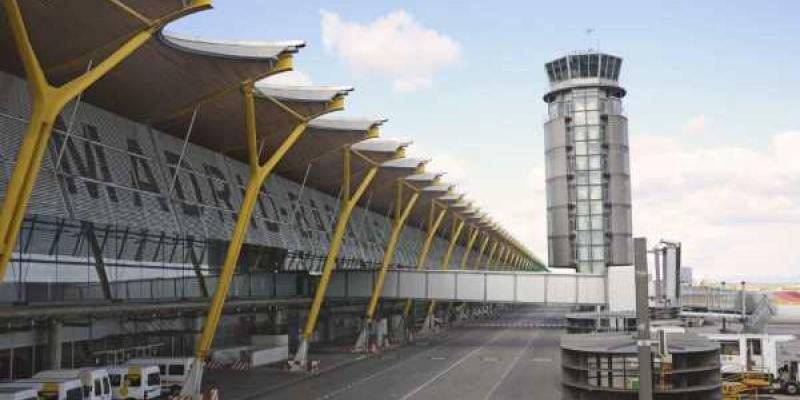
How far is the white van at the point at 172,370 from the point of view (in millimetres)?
40344

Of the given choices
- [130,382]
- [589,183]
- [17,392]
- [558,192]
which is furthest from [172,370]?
[589,183]

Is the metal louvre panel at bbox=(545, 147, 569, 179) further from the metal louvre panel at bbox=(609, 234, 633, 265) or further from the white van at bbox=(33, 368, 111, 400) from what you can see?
the white van at bbox=(33, 368, 111, 400)

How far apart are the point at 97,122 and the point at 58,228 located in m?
8.12

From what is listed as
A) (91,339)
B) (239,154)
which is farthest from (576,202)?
(91,339)

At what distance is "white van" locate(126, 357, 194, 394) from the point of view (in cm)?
4034

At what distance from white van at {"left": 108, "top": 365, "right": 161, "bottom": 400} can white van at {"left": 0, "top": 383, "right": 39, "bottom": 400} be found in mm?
7336

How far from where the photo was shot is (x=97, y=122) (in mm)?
39812

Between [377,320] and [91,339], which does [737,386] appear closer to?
[91,339]

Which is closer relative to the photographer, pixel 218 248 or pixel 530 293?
pixel 218 248

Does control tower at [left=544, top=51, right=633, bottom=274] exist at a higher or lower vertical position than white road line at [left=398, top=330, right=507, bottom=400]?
higher

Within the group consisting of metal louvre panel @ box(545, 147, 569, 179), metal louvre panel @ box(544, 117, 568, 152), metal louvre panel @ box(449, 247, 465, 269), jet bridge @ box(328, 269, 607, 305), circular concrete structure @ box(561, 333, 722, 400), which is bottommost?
circular concrete structure @ box(561, 333, 722, 400)

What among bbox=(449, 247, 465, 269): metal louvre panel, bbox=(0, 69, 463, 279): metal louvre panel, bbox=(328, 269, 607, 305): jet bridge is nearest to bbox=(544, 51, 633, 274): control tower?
bbox=(449, 247, 465, 269): metal louvre panel

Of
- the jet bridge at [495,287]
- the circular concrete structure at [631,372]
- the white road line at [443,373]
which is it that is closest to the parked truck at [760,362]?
the white road line at [443,373]

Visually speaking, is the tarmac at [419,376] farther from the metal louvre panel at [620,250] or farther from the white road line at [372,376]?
the metal louvre panel at [620,250]
